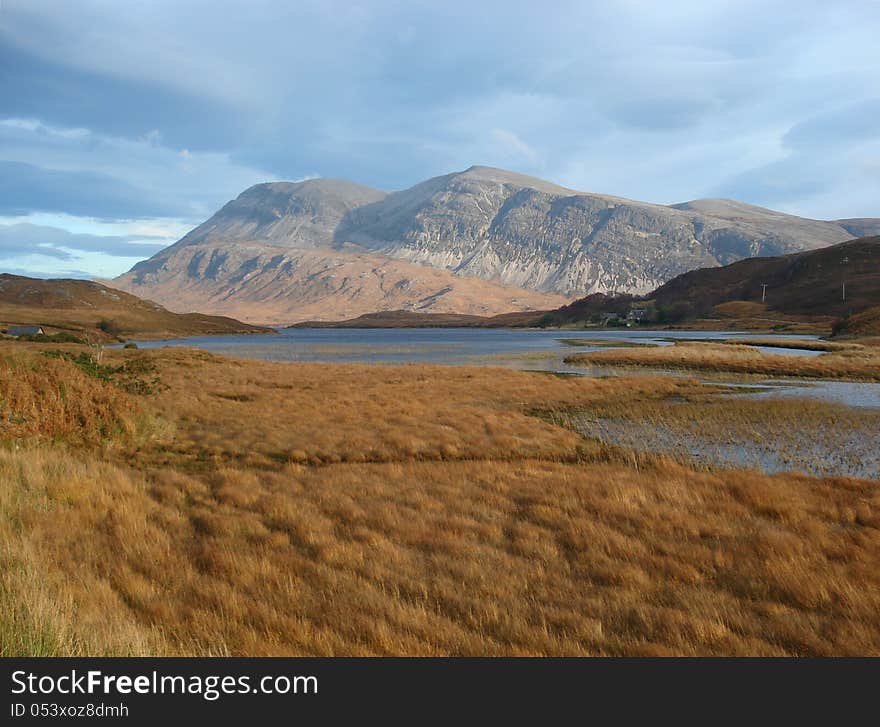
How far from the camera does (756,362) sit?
54.3 metres

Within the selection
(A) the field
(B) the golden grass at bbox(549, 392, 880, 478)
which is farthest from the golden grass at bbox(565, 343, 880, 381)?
(A) the field

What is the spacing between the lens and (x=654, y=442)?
70.5ft

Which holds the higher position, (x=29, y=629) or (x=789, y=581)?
(x=29, y=629)

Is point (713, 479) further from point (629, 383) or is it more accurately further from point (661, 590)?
point (629, 383)

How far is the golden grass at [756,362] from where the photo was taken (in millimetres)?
47188

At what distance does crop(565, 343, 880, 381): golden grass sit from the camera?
4719cm

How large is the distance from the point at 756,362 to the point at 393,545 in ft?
180

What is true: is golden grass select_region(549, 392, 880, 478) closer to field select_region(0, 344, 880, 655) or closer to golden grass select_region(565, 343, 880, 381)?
field select_region(0, 344, 880, 655)

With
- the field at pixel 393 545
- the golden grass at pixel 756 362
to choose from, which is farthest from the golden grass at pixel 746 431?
the golden grass at pixel 756 362
